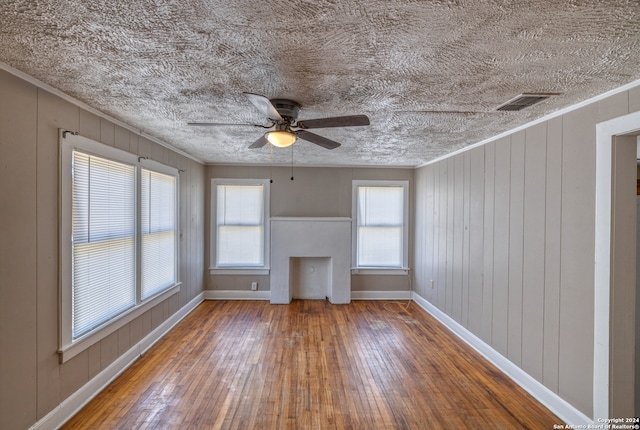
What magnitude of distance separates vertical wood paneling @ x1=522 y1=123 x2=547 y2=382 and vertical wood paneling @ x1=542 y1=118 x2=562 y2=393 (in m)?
0.04

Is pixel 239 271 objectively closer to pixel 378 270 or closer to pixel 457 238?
pixel 378 270

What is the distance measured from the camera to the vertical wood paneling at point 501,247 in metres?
2.98

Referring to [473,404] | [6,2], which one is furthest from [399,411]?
[6,2]

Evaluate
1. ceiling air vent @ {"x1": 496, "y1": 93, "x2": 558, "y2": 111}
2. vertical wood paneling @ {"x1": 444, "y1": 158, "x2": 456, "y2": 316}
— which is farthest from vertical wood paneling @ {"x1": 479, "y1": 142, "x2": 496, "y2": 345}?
ceiling air vent @ {"x1": 496, "y1": 93, "x2": 558, "y2": 111}

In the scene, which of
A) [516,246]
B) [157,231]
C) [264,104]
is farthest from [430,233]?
[157,231]

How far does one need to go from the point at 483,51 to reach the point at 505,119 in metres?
1.36

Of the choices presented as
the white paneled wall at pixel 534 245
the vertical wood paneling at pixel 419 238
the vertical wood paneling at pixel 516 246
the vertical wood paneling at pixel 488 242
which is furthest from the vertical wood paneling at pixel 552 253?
the vertical wood paneling at pixel 419 238

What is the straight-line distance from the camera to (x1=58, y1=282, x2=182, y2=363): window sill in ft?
7.30

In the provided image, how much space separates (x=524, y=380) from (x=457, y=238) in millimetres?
1746

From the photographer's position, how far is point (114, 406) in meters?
2.39

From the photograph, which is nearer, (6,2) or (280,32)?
(6,2)

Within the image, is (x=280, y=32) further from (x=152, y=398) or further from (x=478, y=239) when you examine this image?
(x=478, y=239)

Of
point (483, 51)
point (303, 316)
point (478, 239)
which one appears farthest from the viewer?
point (303, 316)

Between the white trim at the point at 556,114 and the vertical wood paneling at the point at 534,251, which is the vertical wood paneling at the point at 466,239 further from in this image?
the vertical wood paneling at the point at 534,251
